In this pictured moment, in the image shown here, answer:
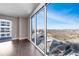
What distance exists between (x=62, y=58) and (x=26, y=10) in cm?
107

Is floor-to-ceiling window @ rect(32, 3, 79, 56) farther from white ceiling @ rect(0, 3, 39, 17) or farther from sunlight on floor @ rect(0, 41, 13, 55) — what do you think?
sunlight on floor @ rect(0, 41, 13, 55)

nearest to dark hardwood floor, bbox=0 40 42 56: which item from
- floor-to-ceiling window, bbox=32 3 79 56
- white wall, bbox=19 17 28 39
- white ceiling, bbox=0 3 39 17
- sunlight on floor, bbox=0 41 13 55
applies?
sunlight on floor, bbox=0 41 13 55

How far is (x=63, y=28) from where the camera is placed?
214 centimetres

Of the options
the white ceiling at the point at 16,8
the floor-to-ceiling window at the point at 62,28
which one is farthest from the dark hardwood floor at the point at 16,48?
the white ceiling at the point at 16,8

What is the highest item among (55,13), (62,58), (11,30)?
(55,13)

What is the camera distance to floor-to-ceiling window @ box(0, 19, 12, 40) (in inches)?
78.3

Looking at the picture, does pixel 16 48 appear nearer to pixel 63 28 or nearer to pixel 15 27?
pixel 15 27

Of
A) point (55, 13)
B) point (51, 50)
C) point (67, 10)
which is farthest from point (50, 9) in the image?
point (51, 50)

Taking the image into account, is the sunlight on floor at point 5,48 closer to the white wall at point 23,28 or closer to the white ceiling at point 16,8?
the white wall at point 23,28

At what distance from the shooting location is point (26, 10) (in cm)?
212

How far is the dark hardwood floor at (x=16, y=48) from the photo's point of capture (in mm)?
2057

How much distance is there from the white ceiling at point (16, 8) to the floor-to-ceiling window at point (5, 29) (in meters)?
0.16

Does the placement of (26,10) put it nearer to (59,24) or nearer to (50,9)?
(50,9)

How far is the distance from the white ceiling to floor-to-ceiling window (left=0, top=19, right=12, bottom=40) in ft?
0.51
